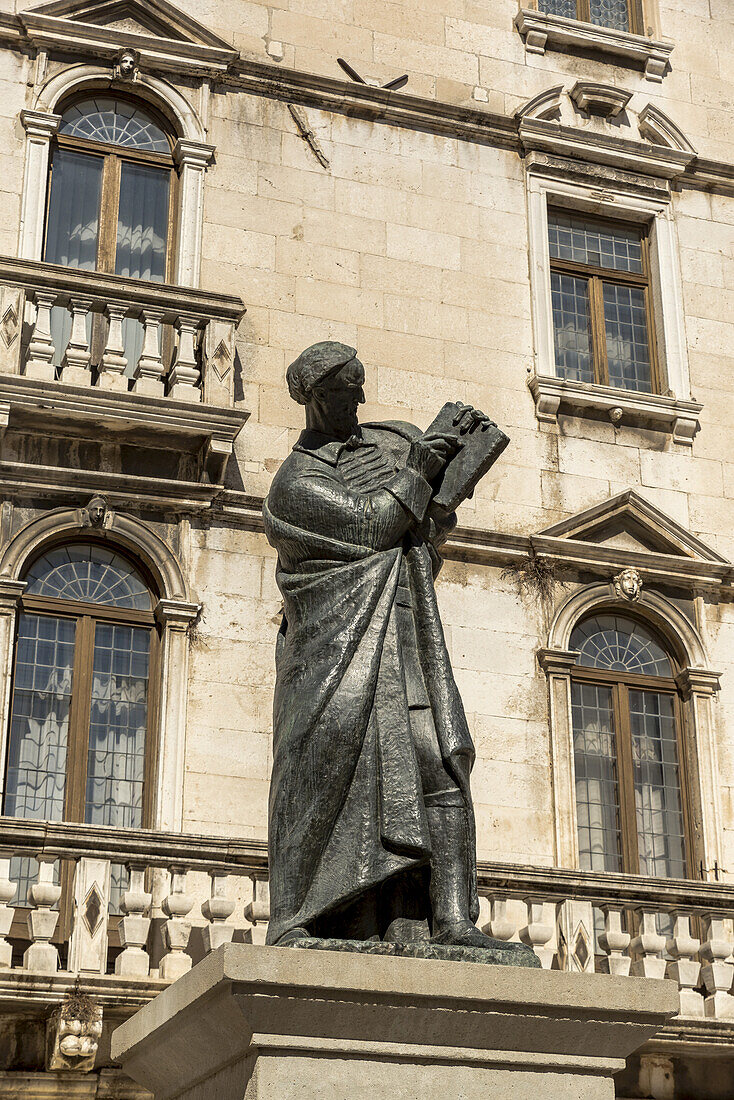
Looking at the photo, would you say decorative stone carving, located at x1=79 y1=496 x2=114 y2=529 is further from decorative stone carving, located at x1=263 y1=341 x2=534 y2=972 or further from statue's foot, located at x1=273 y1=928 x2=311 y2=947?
statue's foot, located at x1=273 y1=928 x2=311 y2=947

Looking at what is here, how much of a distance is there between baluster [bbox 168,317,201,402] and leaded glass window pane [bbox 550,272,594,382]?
3.91 m

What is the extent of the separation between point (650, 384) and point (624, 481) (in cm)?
134

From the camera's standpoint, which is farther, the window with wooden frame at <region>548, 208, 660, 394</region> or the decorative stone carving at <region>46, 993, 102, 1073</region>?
the window with wooden frame at <region>548, 208, 660, 394</region>

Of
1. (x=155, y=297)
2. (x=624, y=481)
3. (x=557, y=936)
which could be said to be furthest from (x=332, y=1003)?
(x=624, y=481)

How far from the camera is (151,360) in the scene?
13.7m

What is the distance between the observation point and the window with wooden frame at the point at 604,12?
56.9ft

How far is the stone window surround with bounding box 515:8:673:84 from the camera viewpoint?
55.2ft

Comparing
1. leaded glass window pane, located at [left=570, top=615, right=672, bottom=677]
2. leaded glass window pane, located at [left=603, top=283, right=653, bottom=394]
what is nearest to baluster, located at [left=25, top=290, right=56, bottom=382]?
leaded glass window pane, located at [left=570, top=615, right=672, bottom=677]

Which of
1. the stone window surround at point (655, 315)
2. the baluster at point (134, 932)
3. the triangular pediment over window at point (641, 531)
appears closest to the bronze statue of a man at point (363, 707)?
the baluster at point (134, 932)

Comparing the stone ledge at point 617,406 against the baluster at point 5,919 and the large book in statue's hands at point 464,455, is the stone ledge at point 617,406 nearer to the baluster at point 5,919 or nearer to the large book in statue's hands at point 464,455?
the baluster at point 5,919

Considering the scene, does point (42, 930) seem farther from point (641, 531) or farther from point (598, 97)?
point (598, 97)

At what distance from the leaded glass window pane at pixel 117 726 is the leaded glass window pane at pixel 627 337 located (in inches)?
219

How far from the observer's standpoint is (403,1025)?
5105 mm

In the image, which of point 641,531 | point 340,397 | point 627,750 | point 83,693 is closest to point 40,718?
point 83,693
